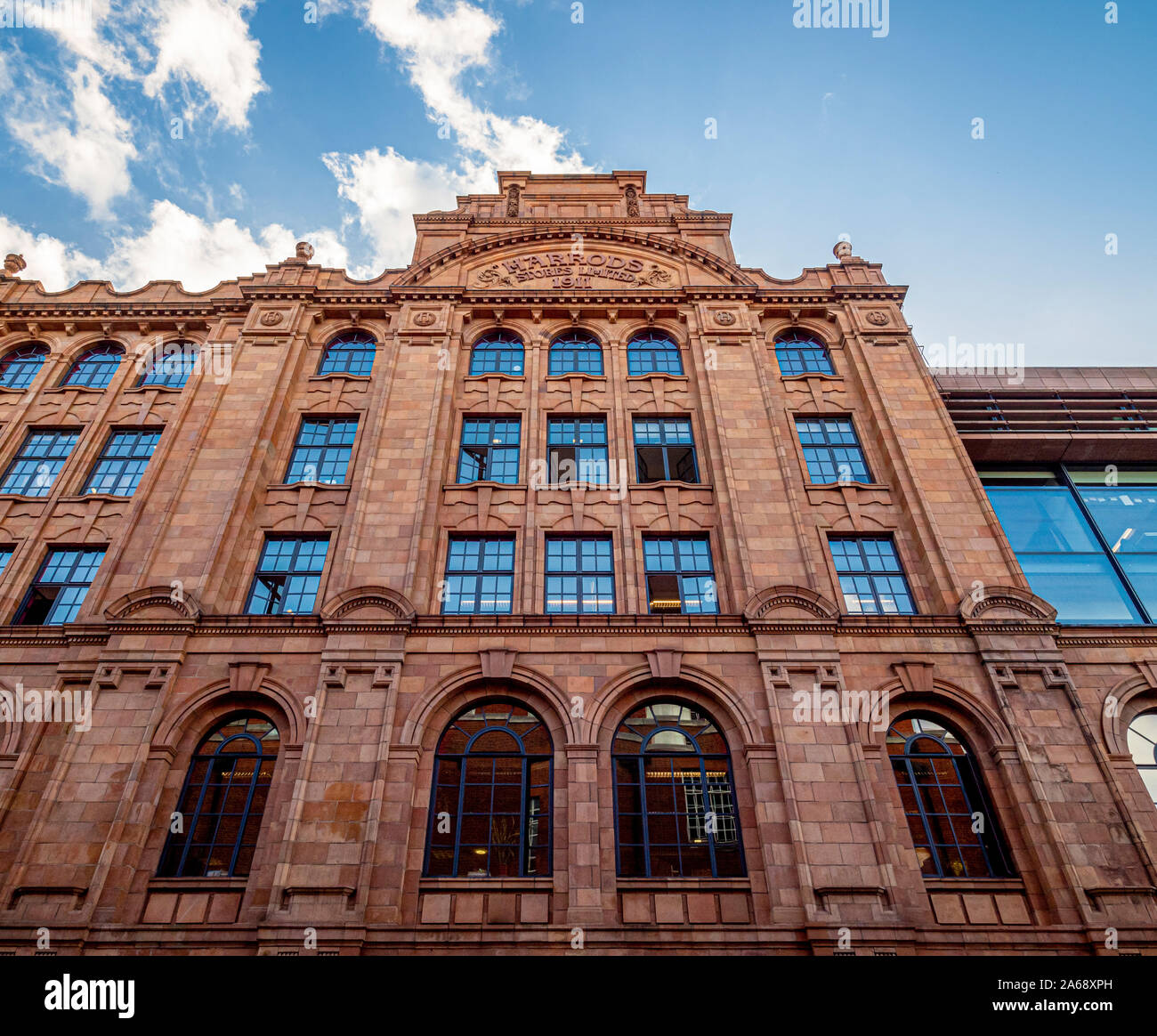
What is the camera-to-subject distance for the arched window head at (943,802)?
14656 millimetres

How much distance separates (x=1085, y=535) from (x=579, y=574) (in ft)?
47.6

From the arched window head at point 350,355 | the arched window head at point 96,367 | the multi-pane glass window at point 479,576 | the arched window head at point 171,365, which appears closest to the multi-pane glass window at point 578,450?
the multi-pane glass window at point 479,576

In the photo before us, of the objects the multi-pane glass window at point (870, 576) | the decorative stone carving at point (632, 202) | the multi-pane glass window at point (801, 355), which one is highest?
the decorative stone carving at point (632, 202)

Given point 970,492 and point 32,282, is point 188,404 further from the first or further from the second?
point 970,492

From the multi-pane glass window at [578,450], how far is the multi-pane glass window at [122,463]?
11770 millimetres

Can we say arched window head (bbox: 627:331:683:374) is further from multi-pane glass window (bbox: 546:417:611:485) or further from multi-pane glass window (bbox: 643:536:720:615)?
multi-pane glass window (bbox: 643:536:720:615)

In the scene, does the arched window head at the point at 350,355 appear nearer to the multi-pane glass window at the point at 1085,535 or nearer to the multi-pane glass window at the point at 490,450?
the multi-pane glass window at the point at 490,450

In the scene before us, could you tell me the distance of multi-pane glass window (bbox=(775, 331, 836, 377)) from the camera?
932 inches

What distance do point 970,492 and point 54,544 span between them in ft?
80.8

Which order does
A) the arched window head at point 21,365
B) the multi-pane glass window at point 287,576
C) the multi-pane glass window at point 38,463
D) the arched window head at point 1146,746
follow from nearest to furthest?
the arched window head at point 1146,746, the multi-pane glass window at point 287,576, the multi-pane glass window at point 38,463, the arched window head at point 21,365

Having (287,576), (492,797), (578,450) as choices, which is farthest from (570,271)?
(492,797)

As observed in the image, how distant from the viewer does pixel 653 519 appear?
64.2 feet

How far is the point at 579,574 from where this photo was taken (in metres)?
18.6
